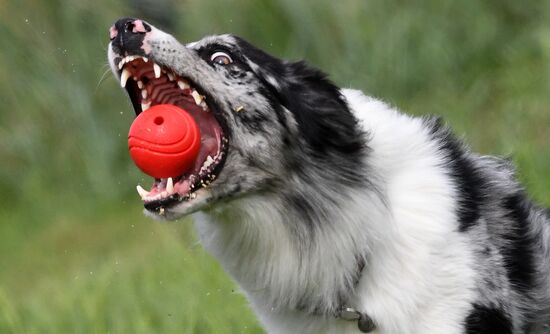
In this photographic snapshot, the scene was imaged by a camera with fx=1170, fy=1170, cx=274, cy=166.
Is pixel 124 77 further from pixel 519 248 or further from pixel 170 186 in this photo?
pixel 519 248

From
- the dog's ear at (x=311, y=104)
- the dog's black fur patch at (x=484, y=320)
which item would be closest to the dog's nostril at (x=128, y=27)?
the dog's ear at (x=311, y=104)

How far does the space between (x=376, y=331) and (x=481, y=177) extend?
73 cm

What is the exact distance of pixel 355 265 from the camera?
3.93 metres

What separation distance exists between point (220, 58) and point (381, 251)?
84 cm

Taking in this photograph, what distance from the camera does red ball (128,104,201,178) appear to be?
12.3ft

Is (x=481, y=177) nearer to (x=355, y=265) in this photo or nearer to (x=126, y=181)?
(x=355, y=265)

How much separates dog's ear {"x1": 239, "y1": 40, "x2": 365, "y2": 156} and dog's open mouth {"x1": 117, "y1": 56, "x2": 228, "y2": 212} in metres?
0.23

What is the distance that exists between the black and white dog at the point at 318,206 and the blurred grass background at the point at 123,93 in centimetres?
350

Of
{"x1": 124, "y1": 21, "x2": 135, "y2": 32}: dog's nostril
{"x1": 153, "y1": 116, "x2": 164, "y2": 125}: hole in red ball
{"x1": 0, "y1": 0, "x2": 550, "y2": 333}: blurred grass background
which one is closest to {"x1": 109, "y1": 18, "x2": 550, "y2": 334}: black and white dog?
{"x1": 124, "y1": 21, "x2": 135, "y2": 32}: dog's nostril

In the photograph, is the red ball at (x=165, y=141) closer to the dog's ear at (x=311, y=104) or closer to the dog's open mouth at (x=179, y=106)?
the dog's open mouth at (x=179, y=106)

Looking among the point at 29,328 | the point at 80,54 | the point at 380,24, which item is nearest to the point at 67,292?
the point at 29,328

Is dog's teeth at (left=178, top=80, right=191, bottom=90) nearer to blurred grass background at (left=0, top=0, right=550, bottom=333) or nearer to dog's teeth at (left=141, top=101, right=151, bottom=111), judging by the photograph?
dog's teeth at (left=141, top=101, right=151, bottom=111)

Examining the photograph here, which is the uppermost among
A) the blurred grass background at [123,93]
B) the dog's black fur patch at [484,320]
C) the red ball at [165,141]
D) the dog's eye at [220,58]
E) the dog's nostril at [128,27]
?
the blurred grass background at [123,93]

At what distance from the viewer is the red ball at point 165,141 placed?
3.74 m
